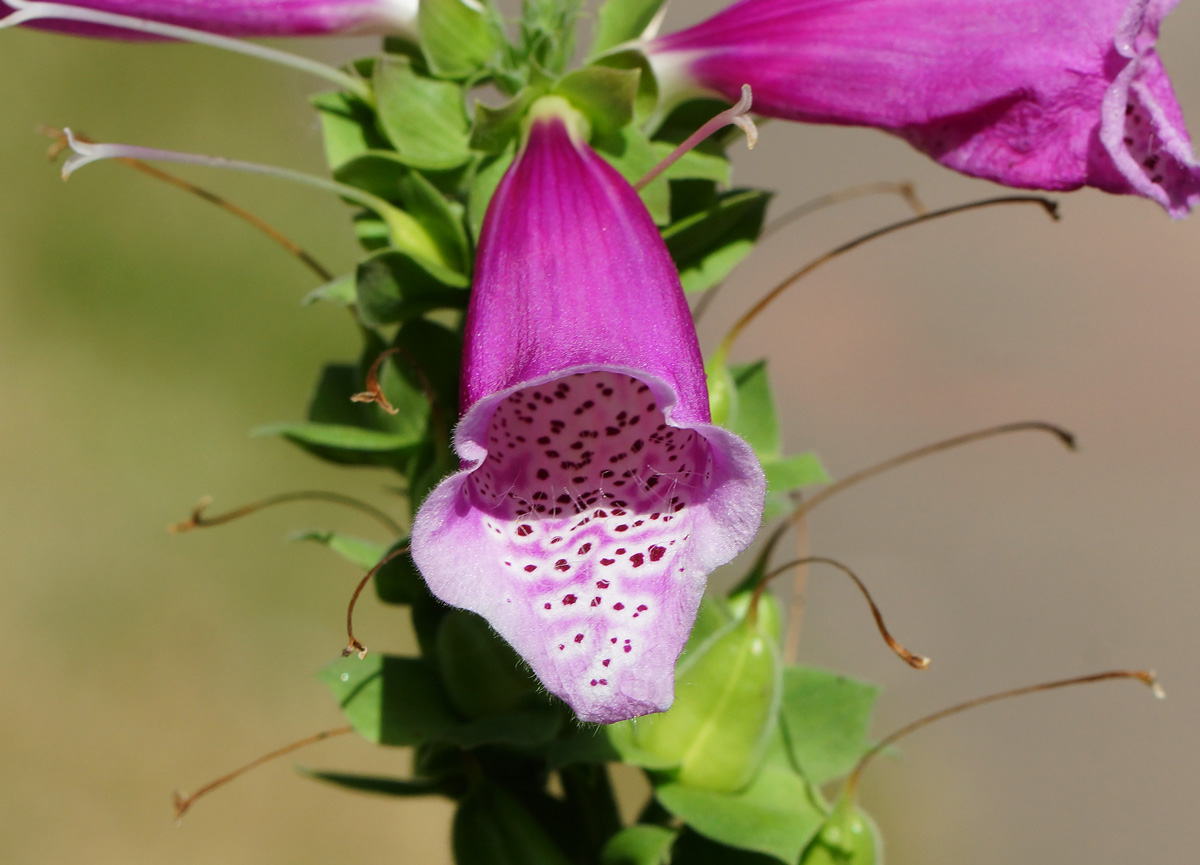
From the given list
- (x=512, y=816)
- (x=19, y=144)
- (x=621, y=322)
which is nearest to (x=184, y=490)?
(x=19, y=144)

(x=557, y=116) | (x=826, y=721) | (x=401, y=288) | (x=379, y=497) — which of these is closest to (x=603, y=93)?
(x=557, y=116)

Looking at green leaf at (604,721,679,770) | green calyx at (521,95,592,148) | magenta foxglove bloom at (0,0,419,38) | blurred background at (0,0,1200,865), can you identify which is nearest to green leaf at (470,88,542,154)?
green calyx at (521,95,592,148)

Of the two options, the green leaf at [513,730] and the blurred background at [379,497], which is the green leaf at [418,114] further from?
the blurred background at [379,497]

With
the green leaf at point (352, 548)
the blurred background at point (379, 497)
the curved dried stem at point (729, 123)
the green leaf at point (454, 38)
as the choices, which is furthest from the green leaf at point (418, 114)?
the blurred background at point (379, 497)

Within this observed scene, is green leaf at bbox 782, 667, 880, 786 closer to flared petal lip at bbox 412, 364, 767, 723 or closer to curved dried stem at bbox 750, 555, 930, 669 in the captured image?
curved dried stem at bbox 750, 555, 930, 669

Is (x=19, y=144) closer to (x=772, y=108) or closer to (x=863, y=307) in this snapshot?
(x=863, y=307)
